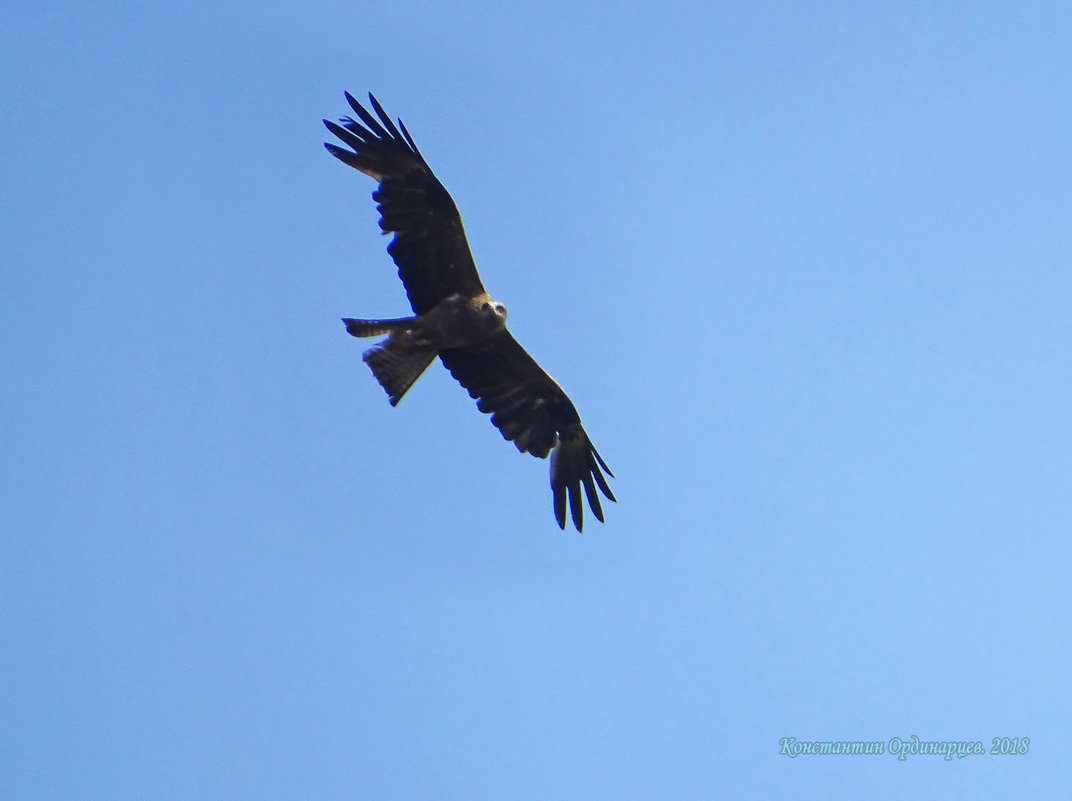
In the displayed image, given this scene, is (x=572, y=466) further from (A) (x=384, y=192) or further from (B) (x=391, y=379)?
(A) (x=384, y=192)

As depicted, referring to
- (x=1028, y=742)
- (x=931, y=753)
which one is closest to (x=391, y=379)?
(x=931, y=753)

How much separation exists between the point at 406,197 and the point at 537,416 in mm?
2761

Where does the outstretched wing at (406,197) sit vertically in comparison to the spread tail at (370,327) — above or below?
above

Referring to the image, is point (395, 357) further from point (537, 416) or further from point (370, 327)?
point (537, 416)

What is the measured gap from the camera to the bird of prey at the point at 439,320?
14.3 m

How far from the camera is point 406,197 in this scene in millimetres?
14328

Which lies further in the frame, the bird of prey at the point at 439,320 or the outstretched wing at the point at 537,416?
the outstretched wing at the point at 537,416

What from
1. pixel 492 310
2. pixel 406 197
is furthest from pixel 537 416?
pixel 406 197

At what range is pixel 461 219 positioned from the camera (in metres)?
14.3

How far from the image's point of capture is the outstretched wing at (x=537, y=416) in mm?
15305

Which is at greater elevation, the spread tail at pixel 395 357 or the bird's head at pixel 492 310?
the bird's head at pixel 492 310

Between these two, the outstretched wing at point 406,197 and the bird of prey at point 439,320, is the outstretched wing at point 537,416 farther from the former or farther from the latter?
the outstretched wing at point 406,197

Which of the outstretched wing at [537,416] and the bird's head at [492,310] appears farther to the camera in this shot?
the outstretched wing at [537,416]

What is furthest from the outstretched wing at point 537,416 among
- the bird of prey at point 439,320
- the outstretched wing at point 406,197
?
the outstretched wing at point 406,197
